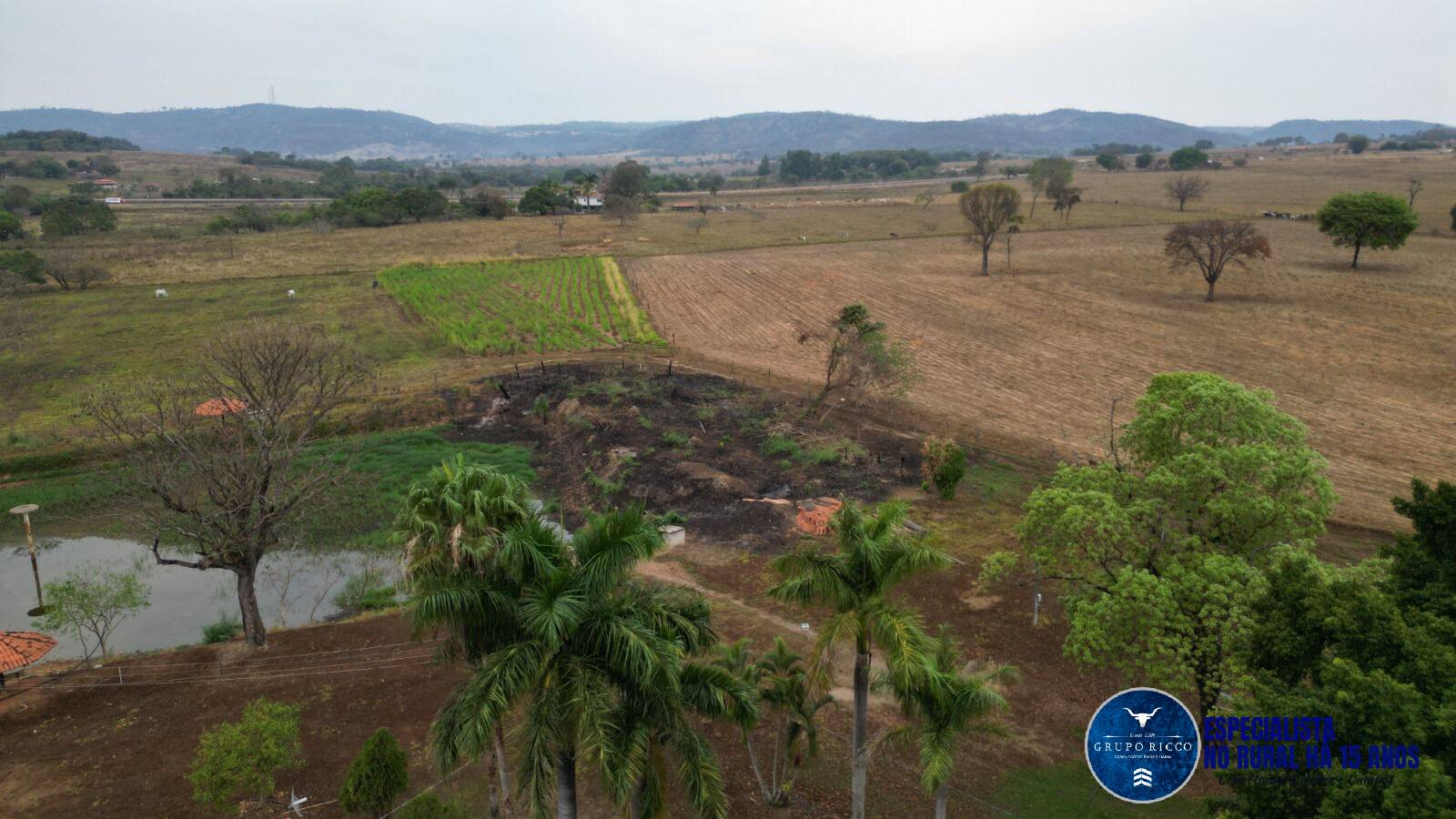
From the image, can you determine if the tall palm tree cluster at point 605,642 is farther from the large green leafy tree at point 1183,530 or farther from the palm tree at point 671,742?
the large green leafy tree at point 1183,530

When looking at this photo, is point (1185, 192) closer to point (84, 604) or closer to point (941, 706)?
point (941, 706)

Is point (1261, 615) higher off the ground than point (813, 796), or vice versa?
point (1261, 615)

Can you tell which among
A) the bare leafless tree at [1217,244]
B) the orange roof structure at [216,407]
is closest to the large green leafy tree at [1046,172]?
the bare leafless tree at [1217,244]

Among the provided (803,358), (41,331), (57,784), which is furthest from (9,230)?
(57,784)

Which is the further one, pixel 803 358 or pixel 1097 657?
Result: pixel 803 358

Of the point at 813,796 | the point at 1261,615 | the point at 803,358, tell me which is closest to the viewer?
the point at 1261,615

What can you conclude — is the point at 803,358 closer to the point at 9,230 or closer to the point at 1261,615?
the point at 1261,615

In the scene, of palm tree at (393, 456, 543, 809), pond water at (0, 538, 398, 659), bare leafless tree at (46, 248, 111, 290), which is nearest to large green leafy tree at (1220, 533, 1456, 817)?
palm tree at (393, 456, 543, 809)
